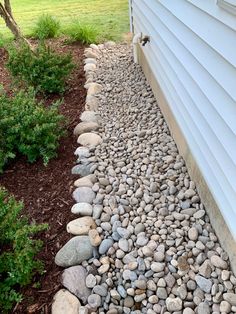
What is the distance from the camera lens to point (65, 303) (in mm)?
1679

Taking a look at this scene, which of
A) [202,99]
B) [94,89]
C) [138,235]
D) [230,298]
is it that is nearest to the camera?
[230,298]

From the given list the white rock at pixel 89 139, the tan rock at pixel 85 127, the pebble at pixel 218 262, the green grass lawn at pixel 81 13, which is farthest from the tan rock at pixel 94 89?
the pebble at pixel 218 262

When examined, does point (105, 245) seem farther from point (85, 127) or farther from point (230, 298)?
point (85, 127)

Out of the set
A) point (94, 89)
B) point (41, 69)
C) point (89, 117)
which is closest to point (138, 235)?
point (89, 117)

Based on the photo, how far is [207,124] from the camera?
1850mm

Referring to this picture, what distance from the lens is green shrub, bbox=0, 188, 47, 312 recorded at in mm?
1629

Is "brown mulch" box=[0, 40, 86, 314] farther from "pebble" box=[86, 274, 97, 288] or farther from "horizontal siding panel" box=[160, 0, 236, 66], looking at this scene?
"horizontal siding panel" box=[160, 0, 236, 66]

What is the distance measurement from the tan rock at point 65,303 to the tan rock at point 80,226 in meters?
0.37

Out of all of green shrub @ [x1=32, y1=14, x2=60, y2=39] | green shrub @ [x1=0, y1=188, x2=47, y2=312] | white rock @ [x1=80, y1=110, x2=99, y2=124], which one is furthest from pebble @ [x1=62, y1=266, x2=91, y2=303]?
green shrub @ [x1=32, y1=14, x2=60, y2=39]

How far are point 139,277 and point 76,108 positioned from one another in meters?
2.12

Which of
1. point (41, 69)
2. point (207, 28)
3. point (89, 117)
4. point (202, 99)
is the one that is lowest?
point (89, 117)

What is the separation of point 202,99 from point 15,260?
1.20 m

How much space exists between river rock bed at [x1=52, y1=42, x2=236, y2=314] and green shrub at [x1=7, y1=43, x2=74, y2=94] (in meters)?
0.90

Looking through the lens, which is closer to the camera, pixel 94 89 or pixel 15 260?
pixel 15 260
